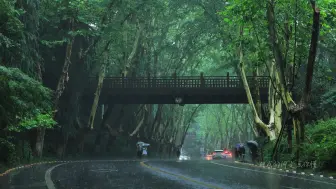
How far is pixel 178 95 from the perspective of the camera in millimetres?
38906

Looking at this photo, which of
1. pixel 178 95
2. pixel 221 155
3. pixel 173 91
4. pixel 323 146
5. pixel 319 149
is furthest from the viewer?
pixel 221 155

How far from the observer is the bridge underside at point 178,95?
1516 inches

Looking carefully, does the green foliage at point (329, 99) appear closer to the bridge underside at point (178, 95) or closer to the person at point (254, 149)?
the person at point (254, 149)

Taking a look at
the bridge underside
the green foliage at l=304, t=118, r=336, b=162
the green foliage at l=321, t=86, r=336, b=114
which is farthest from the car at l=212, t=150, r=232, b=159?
the green foliage at l=304, t=118, r=336, b=162

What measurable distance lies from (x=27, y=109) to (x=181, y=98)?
75.2 ft

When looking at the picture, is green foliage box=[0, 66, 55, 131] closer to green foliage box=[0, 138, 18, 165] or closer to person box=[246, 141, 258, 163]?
green foliage box=[0, 138, 18, 165]

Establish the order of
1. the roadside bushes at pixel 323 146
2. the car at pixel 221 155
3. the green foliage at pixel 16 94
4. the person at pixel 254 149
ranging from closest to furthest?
the green foliage at pixel 16 94
the roadside bushes at pixel 323 146
the person at pixel 254 149
the car at pixel 221 155

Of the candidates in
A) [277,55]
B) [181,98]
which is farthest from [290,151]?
[181,98]

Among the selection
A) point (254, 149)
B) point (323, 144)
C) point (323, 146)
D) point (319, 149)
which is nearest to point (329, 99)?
point (254, 149)

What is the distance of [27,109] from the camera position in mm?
16891

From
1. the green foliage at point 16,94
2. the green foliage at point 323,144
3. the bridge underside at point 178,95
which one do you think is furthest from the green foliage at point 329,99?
the green foliage at point 16,94

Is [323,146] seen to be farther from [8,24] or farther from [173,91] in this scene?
[173,91]

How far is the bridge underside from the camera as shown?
38.5 metres

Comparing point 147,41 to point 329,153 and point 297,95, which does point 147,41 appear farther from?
point 329,153
